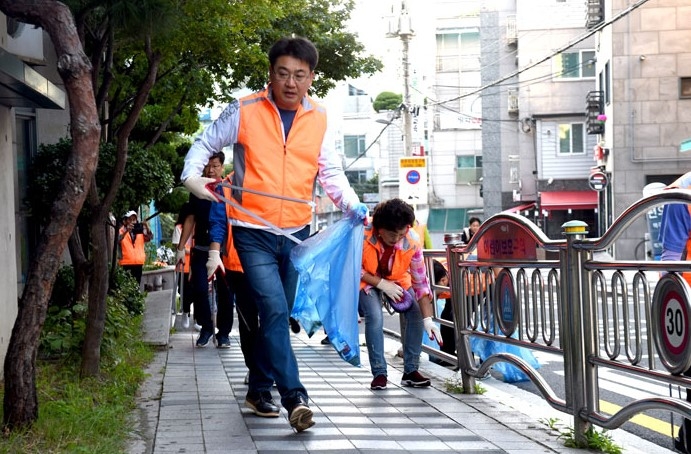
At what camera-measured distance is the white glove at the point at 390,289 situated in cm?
817

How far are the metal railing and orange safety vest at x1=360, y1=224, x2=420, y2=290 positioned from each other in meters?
0.51

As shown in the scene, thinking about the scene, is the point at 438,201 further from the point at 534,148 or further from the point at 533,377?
the point at 533,377

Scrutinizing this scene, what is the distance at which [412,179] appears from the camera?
2727 cm

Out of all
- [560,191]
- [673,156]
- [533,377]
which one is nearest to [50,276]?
[533,377]

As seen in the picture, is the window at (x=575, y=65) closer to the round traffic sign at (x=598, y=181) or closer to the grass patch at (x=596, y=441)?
the round traffic sign at (x=598, y=181)

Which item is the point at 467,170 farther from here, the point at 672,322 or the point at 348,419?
the point at 672,322

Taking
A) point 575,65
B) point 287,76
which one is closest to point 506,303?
point 287,76

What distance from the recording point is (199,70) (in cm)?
1608

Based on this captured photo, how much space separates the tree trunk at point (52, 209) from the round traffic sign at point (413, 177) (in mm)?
21356

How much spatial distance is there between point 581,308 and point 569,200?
43592 millimetres

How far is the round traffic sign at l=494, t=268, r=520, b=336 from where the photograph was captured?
6.98 metres

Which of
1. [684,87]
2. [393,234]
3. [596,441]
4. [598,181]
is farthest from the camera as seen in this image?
[684,87]

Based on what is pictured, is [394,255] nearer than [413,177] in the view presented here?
Yes

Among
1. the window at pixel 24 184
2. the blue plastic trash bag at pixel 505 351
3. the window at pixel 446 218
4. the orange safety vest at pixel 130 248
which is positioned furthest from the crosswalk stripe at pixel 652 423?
the window at pixel 446 218
